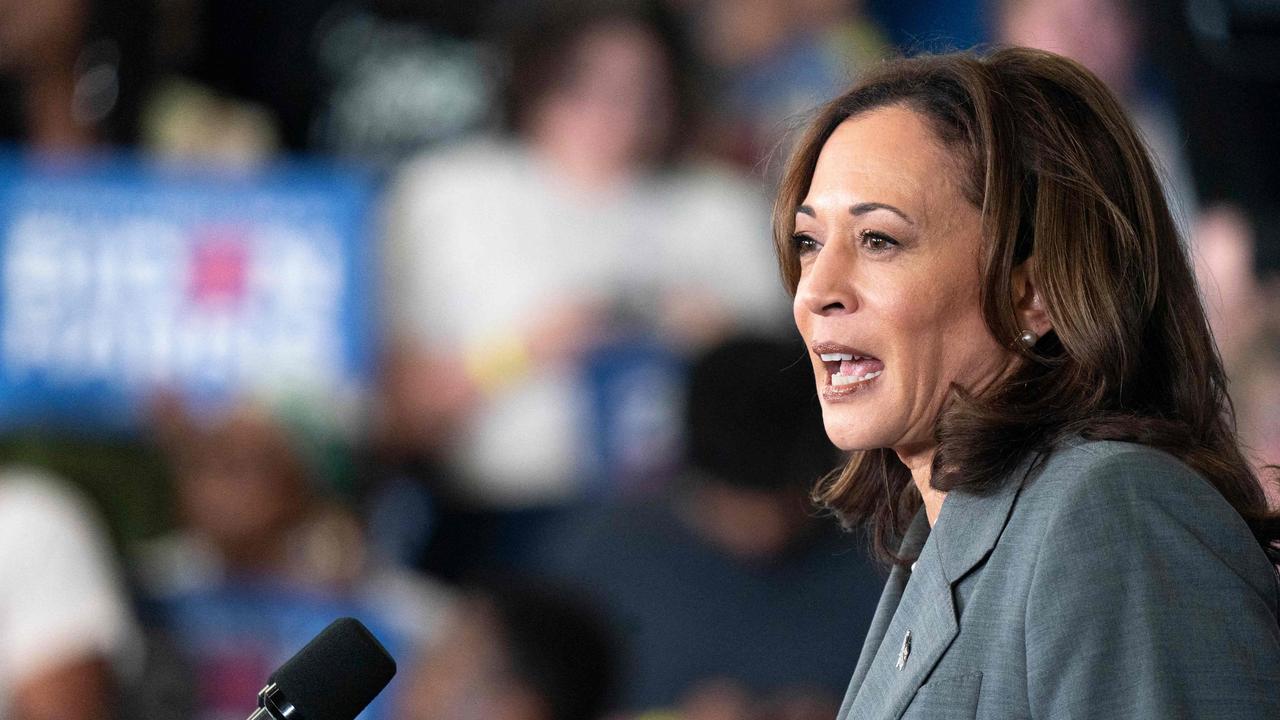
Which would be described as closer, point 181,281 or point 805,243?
A: point 805,243

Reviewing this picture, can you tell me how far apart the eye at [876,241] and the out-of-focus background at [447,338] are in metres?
2.92

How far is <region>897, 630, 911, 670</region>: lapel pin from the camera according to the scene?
58.3 inches

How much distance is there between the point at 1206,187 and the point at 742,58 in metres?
1.55

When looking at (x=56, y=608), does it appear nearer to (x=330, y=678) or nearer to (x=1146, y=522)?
(x=330, y=678)

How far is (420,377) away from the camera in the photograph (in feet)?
15.3

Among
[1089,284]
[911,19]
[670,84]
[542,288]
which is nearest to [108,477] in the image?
[542,288]

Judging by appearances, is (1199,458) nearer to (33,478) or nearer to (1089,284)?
(1089,284)

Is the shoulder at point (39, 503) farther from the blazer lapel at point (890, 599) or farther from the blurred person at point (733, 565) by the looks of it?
the blazer lapel at point (890, 599)

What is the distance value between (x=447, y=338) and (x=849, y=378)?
3170 millimetres

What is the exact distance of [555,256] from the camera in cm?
470

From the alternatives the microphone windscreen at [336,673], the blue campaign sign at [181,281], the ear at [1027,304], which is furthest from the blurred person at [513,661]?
the ear at [1027,304]

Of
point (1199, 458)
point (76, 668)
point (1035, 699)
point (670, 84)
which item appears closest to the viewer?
point (1035, 699)

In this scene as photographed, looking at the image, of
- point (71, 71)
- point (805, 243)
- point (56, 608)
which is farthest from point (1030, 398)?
point (71, 71)

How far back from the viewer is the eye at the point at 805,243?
1.69m
